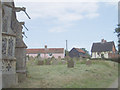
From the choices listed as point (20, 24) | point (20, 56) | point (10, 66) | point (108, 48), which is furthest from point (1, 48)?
point (108, 48)

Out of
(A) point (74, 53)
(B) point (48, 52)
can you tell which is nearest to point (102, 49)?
(A) point (74, 53)

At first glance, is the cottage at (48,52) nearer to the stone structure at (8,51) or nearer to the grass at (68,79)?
the grass at (68,79)

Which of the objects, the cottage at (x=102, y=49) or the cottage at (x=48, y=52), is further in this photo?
the cottage at (x=48, y=52)

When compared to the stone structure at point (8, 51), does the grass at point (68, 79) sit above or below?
below

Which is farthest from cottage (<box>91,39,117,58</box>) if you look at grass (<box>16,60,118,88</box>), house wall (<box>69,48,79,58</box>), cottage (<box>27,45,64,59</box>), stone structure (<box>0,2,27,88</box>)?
stone structure (<box>0,2,27,88</box>)

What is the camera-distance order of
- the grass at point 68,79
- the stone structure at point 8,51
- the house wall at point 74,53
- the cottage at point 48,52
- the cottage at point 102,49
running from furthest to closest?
the house wall at point 74,53, the cottage at point 48,52, the cottage at point 102,49, the grass at point 68,79, the stone structure at point 8,51

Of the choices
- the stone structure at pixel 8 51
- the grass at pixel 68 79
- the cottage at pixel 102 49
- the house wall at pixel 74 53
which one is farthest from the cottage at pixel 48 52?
the stone structure at pixel 8 51

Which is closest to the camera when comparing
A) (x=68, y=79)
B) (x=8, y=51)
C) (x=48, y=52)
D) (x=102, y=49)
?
(x=8, y=51)

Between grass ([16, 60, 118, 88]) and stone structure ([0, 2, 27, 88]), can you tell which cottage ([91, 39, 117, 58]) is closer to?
grass ([16, 60, 118, 88])

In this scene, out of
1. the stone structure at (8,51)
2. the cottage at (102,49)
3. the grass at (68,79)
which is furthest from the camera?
the cottage at (102,49)

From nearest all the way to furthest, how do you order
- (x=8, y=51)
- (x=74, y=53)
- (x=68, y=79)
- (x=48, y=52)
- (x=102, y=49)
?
(x=8, y=51)
(x=68, y=79)
(x=102, y=49)
(x=48, y=52)
(x=74, y=53)

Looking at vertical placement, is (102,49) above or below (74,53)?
above

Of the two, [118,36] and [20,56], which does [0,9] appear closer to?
[20,56]

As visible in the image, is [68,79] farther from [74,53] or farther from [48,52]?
[74,53]
